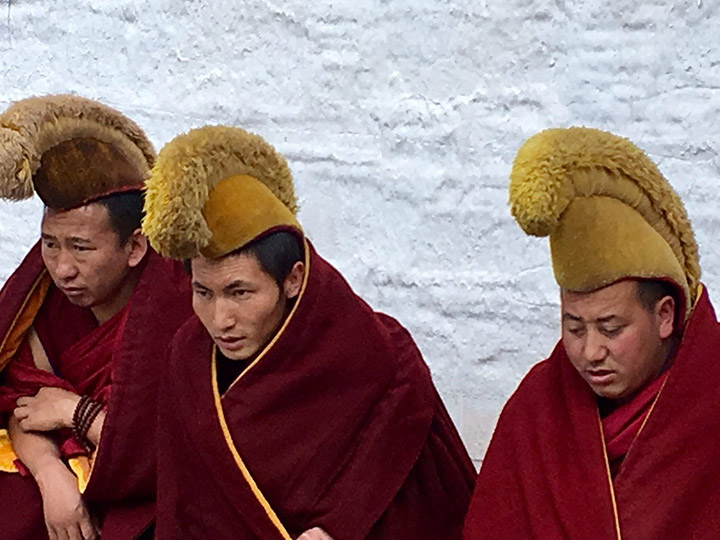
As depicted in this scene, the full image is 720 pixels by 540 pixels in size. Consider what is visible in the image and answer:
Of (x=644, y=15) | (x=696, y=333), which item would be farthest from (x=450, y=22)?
(x=696, y=333)

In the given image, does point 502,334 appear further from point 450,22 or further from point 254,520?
point 254,520

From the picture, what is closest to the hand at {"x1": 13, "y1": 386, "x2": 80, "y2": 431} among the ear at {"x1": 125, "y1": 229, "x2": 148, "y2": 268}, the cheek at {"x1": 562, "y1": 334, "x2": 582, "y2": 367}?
the ear at {"x1": 125, "y1": 229, "x2": 148, "y2": 268}

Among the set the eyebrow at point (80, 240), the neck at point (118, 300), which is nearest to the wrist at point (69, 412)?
the neck at point (118, 300)

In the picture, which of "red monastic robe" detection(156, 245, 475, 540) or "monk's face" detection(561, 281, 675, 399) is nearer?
"monk's face" detection(561, 281, 675, 399)

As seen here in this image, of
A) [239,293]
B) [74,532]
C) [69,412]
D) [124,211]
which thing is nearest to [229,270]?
[239,293]

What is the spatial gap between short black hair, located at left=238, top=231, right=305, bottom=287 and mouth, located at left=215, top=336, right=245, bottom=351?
101 mm

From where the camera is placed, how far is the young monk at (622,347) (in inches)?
68.8

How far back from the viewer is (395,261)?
9.16 feet

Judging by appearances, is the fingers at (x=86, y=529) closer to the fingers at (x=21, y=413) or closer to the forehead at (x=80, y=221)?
the fingers at (x=21, y=413)

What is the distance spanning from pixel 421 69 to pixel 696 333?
110cm

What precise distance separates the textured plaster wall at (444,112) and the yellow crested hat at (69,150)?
0.69m

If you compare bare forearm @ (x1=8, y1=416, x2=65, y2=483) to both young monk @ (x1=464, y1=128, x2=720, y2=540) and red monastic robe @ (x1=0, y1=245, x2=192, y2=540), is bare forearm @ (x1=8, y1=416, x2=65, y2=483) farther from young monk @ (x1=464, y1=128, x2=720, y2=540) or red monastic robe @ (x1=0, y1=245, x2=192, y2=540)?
young monk @ (x1=464, y1=128, x2=720, y2=540)

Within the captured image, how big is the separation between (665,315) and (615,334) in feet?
0.27

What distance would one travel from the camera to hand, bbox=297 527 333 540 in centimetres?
193
